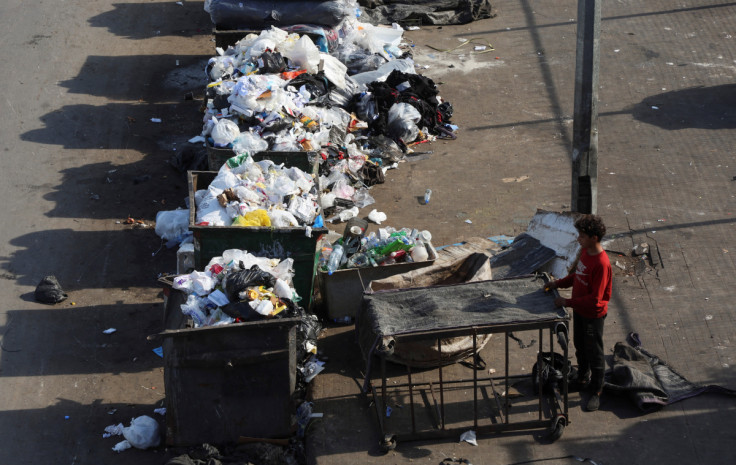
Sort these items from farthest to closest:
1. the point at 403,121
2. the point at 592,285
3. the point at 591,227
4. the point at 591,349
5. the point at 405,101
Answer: the point at 405,101
the point at 403,121
the point at 591,349
the point at 592,285
the point at 591,227

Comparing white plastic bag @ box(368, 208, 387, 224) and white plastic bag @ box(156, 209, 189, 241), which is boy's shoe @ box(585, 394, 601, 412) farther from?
white plastic bag @ box(156, 209, 189, 241)

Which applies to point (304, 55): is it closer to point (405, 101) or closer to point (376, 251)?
point (405, 101)

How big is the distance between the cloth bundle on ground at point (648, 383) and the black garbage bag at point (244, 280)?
2.87m

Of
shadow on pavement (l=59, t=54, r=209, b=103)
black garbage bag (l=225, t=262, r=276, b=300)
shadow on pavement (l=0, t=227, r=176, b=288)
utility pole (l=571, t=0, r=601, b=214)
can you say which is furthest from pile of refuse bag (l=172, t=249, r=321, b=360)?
shadow on pavement (l=59, t=54, r=209, b=103)

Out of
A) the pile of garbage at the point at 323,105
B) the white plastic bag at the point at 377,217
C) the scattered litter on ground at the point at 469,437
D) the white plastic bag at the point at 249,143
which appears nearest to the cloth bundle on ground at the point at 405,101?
the pile of garbage at the point at 323,105

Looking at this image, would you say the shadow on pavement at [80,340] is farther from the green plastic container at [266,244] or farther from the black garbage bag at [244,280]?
the black garbage bag at [244,280]

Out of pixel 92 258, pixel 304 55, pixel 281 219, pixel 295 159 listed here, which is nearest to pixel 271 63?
pixel 304 55

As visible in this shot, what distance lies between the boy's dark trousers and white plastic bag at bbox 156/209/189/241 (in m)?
4.44

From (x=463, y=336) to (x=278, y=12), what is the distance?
23.1 feet

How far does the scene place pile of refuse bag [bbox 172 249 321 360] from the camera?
20.4 ft

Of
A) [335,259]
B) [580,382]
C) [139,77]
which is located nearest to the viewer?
[580,382]

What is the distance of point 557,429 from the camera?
600cm

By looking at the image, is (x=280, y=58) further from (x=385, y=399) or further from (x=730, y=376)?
(x=730, y=376)

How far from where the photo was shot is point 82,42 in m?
13.6
